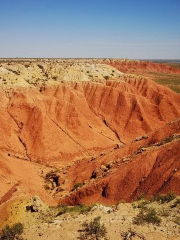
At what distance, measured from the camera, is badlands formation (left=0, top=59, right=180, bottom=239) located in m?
22.2

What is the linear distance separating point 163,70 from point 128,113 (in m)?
112

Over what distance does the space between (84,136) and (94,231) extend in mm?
33776

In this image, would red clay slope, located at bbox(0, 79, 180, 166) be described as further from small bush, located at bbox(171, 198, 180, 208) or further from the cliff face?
small bush, located at bbox(171, 198, 180, 208)

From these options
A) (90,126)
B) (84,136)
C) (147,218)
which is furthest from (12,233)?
(90,126)

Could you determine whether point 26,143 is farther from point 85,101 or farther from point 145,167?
point 145,167

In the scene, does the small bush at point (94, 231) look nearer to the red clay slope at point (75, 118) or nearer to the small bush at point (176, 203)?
the small bush at point (176, 203)

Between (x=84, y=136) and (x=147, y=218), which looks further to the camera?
(x=84, y=136)

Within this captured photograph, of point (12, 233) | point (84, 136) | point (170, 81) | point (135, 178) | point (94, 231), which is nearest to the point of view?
point (94, 231)

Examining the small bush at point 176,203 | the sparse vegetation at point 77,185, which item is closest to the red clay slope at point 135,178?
the sparse vegetation at point 77,185

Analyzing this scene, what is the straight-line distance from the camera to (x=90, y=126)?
4806 centimetres

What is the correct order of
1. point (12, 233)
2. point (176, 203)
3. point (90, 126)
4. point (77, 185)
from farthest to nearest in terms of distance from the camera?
1. point (90, 126)
2. point (77, 185)
3. point (176, 203)
4. point (12, 233)

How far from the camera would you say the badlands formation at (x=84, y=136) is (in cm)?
2219

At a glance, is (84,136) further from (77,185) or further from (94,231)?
(94,231)

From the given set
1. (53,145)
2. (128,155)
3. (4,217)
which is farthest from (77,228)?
(53,145)
